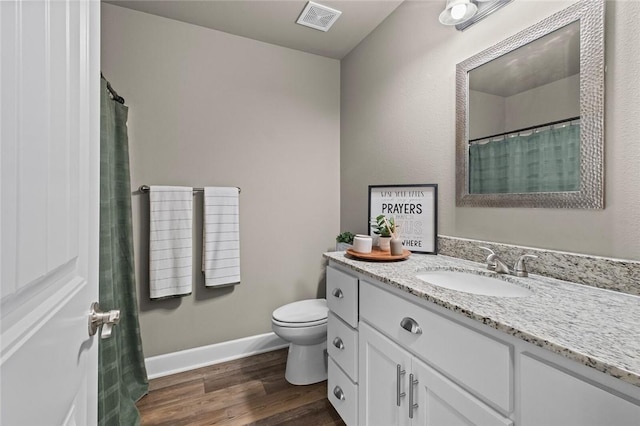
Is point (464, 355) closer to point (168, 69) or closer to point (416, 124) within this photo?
point (416, 124)

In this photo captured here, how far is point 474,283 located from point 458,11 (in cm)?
131

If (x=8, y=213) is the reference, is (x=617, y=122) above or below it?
above

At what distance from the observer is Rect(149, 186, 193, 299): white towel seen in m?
1.88

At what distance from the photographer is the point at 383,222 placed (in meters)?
1.65

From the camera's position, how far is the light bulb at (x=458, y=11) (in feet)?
4.45

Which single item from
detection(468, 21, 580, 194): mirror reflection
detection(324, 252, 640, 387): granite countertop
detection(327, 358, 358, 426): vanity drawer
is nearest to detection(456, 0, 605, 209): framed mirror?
detection(468, 21, 580, 194): mirror reflection

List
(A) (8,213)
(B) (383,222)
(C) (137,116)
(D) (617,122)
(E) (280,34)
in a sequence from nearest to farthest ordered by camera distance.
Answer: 1. (A) (8,213)
2. (D) (617,122)
3. (B) (383,222)
4. (C) (137,116)
5. (E) (280,34)

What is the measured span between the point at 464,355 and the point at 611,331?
333mm

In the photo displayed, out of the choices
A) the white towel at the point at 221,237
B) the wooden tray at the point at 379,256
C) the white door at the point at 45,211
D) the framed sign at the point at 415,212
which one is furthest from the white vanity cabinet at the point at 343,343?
the white door at the point at 45,211

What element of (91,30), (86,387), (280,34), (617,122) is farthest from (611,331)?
(280,34)

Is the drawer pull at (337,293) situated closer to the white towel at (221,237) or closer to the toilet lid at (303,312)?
the toilet lid at (303,312)

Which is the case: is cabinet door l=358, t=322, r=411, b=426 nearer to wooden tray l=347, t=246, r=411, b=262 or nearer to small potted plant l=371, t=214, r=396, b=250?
wooden tray l=347, t=246, r=411, b=262

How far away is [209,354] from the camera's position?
2082mm

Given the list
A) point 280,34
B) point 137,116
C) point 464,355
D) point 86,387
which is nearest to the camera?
point 86,387
